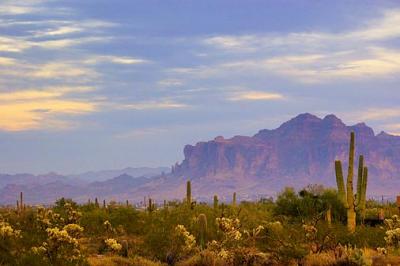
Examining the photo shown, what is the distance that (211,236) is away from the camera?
27250 mm

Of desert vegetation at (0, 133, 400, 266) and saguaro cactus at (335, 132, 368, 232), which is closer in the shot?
desert vegetation at (0, 133, 400, 266)

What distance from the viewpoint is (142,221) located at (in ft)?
100

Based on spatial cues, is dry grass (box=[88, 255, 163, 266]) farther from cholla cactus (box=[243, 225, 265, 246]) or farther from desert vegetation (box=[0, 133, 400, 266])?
cholla cactus (box=[243, 225, 265, 246])

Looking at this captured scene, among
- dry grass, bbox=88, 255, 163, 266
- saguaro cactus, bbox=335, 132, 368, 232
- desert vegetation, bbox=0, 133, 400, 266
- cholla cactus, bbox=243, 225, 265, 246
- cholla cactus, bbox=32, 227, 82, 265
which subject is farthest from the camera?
saguaro cactus, bbox=335, 132, 368, 232

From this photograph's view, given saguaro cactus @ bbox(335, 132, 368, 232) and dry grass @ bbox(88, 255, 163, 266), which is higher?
saguaro cactus @ bbox(335, 132, 368, 232)

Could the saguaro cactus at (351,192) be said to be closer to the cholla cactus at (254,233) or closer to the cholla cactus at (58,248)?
the cholla cactus at (254,233)

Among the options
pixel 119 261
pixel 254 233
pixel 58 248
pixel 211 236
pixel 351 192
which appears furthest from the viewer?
pixel 351 192

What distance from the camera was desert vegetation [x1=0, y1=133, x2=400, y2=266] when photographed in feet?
64.9

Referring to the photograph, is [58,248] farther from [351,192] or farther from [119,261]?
[351,192]

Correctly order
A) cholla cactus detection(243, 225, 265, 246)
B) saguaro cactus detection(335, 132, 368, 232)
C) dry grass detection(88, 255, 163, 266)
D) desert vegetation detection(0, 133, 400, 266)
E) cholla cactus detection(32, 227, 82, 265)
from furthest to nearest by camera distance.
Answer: saguaro cactus detection(335, 132, 368, 232) < cholla cactus detection(243, 225, 265, 246) < dry grass detection(88, 255, 163, 266) < desert vegetation detection(0, 133, 400, 266) < cholla cactus detection(32, 227, 82, 265)

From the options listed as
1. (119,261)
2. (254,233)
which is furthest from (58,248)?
(254,233)

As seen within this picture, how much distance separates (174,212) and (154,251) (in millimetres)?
Result: 8827

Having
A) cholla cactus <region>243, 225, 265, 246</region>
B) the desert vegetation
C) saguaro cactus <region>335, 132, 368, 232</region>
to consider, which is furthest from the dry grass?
saguaro cactus <region>335, 132, 368, 232</region>

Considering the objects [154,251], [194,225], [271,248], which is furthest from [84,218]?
[271,248]
